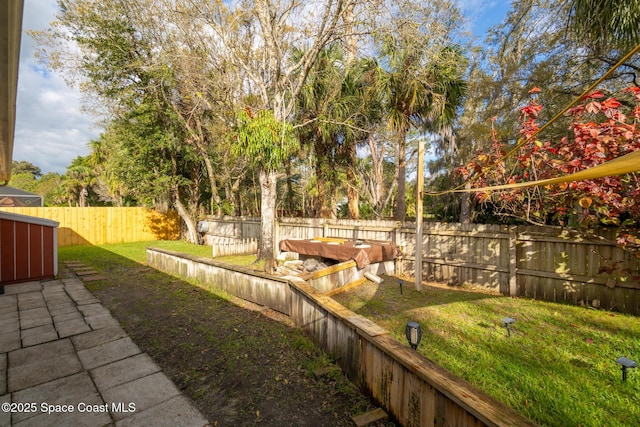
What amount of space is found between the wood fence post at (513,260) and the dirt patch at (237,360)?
4591 mm

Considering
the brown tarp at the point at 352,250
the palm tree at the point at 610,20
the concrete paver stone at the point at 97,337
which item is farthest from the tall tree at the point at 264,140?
the palm tree at the point at 610,20

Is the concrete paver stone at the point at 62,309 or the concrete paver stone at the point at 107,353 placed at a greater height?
the concrete paver stone at the point at 62,309

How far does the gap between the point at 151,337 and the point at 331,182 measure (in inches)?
352

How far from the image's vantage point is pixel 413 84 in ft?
25.0

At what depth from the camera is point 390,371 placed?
7.02ft

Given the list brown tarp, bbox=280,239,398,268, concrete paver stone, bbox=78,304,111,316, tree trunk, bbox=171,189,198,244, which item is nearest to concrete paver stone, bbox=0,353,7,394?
concrete paver stone, bbox=78,304,111,316

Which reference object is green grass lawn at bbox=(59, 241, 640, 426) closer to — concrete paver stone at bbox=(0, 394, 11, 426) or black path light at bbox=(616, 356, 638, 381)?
black path light at bbox=(616, 356, 638, 381)

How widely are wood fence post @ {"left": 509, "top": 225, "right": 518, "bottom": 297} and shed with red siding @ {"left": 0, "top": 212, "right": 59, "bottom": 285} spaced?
417 inches

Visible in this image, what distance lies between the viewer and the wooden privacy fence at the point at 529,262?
15.0 ft

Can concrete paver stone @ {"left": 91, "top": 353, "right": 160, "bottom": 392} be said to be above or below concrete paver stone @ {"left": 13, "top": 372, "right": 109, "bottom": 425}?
below

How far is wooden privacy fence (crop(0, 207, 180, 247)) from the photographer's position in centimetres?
1198

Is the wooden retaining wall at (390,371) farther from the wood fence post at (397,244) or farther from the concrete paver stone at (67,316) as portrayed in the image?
the wood fence post at (397,244)

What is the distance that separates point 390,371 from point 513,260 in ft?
15.8

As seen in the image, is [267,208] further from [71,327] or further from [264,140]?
[71,327]
